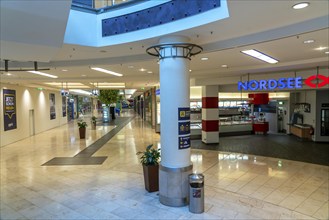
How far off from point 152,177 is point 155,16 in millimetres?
3448

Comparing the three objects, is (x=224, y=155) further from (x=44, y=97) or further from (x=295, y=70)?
(x=44, y=97)

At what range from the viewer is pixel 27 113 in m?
13.7

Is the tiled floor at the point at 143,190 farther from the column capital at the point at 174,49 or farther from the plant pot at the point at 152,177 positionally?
the column capital at the point at 174,49

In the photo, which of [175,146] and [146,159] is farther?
[146,159]

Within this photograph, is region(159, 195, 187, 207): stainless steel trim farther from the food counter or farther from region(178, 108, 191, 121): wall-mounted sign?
the food counter


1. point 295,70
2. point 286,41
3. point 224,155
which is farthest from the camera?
point 224,155

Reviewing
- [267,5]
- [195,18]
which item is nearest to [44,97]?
[195,18]

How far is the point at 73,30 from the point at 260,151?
8.38 m

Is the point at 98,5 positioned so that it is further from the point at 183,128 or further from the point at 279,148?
the point at 279,148

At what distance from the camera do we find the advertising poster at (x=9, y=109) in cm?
1112

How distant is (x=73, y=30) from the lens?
444 centimetres

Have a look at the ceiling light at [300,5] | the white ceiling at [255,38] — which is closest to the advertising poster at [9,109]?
the white ceiling at [255,38]

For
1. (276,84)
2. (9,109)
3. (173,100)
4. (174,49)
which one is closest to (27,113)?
(9,109)

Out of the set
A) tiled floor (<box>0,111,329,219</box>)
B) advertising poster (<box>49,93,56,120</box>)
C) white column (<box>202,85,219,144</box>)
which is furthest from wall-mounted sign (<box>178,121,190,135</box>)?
advertising poster (<box>49,93,56,120</box>)
